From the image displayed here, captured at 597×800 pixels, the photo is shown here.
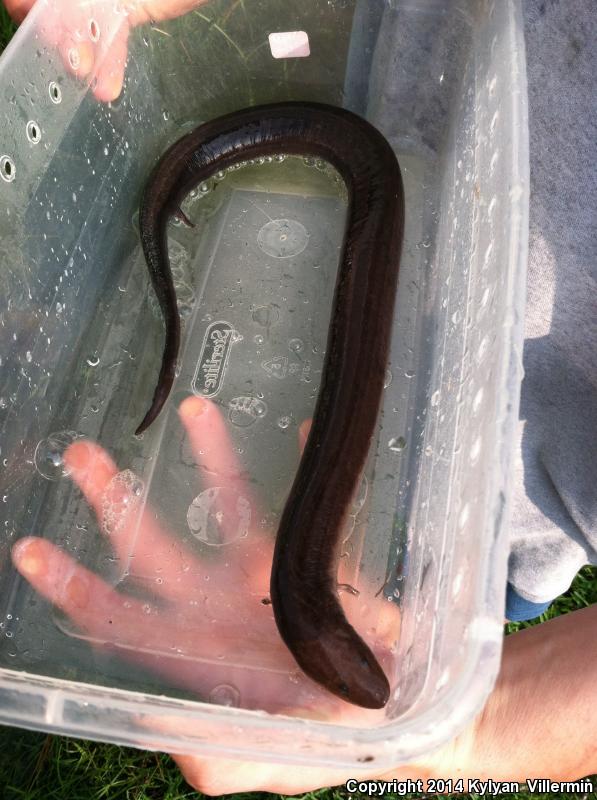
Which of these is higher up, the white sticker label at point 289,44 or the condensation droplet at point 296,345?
the white sticker label at point 289,44

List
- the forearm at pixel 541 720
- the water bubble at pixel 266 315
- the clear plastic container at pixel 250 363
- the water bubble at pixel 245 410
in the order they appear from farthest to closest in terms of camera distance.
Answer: the water bubble at pixel 266 315
the water bubble at pixel 245 410
the forearm at pixel 541 720
the clear plastic container at pixel 250 363

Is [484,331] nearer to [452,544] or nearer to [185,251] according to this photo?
[452,544]

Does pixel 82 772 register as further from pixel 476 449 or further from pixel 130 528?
pixel 476 449

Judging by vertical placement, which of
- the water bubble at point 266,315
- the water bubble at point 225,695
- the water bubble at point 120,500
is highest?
the water bubble at point 266,315

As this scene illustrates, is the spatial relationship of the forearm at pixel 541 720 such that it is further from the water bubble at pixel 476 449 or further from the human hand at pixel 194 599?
the water bubble at pixel 476 449

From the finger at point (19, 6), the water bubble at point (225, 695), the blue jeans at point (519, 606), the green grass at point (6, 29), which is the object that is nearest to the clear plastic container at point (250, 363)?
the water bubble at point (225, 695)

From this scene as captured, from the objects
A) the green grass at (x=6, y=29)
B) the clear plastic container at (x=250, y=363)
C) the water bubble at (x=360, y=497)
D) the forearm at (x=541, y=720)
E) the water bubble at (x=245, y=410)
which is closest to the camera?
the clear plastic container at (x=250, y=363)

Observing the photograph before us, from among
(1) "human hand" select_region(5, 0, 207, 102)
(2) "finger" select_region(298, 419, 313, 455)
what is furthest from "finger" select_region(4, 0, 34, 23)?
(2) "finger" select_region(298, 419, 313, 455)

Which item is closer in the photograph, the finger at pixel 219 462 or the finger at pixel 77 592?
the finger at pixel 77 592
